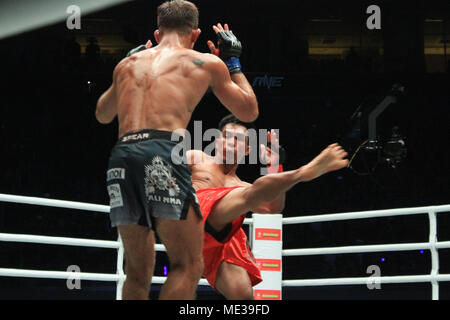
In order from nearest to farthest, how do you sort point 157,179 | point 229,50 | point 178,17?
point 157,179 → point 178,17 → point 229,50

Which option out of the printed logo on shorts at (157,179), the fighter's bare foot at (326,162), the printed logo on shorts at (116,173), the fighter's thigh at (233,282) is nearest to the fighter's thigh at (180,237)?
the printed logo on shorts at (157,179)

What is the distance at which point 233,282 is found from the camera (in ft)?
10.7

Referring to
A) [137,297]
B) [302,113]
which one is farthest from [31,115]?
[137,297]

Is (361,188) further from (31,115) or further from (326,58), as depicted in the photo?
(31,115)

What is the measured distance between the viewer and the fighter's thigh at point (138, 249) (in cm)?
224

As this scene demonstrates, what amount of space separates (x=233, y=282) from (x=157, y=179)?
48.9 inches

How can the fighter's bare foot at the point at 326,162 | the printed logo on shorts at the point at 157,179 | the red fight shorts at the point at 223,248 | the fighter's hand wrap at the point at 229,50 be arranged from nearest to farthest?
1. the printed logo on shorts at the point at 157,179
2. the fighter's bare foot at the point at 326,162
3. the fighter's hand wrap at the point at 229,50
4. the red fight shorts at the point at 223,248

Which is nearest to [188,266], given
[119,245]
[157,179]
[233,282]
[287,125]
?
[157,179]

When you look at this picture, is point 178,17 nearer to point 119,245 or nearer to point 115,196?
point 115,196

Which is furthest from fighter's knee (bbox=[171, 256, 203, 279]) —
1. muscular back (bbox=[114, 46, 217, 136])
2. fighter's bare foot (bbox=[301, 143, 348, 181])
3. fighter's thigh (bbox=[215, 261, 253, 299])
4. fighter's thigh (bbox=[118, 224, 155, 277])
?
fighter's thigh (bbox=[215, 261, 253, 299])

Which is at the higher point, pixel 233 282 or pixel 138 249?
pixel 138 249

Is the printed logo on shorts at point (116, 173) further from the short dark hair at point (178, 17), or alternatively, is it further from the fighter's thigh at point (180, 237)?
the short dark hair at point (178, 17)

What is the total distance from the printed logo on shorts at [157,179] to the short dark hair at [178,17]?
0.62 meters

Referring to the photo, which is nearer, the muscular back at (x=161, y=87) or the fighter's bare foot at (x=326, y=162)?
the muscular back at (x=161, y=87)
